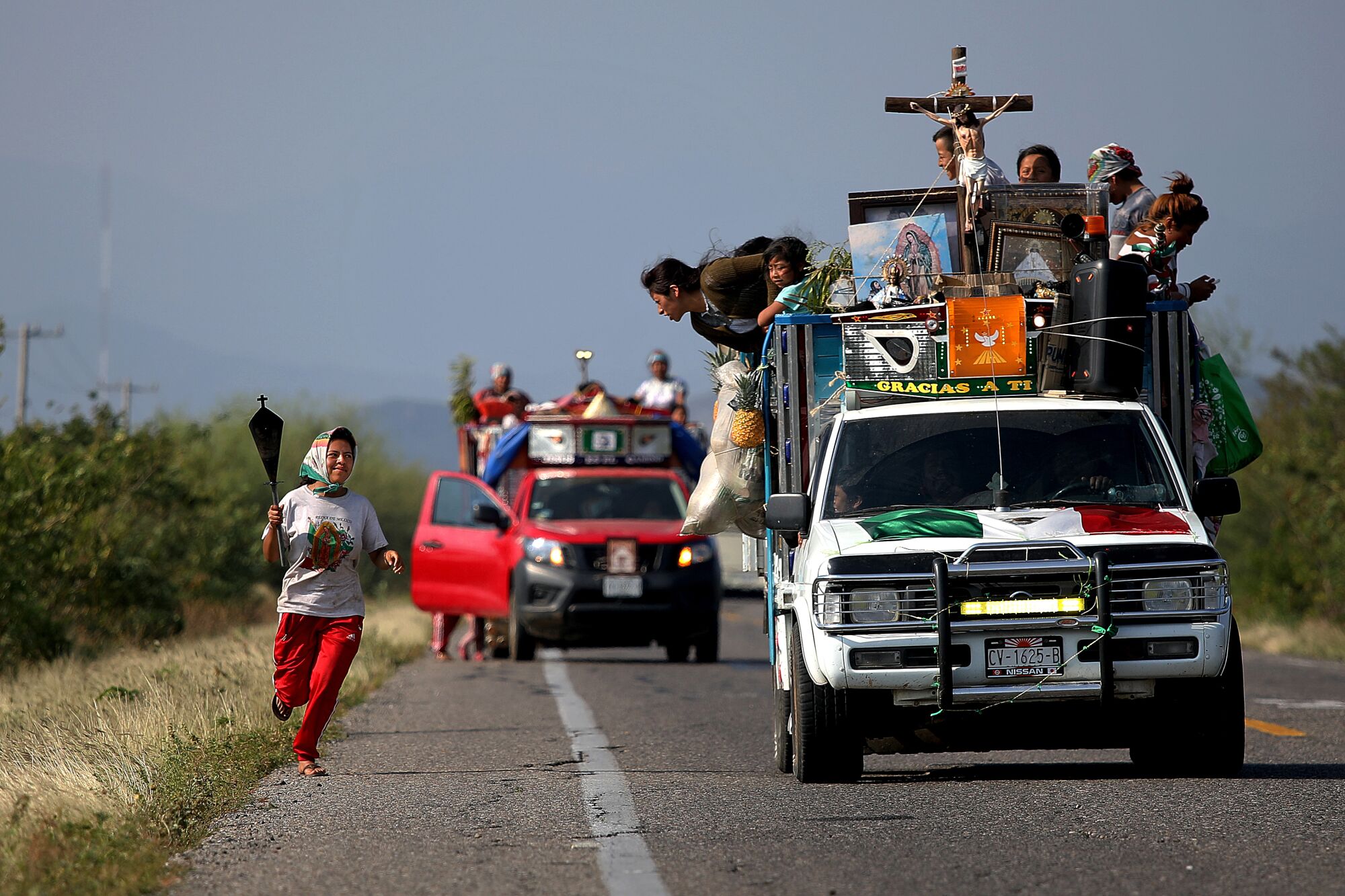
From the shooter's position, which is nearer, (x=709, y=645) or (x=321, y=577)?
(x=321, y=577)

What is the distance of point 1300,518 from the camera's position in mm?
32156

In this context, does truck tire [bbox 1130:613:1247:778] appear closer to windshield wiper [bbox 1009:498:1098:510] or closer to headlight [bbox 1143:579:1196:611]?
headlight [bbox 1143:579:1196:611]

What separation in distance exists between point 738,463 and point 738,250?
4.47 ft

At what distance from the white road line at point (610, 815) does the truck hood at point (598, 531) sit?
20.8ft

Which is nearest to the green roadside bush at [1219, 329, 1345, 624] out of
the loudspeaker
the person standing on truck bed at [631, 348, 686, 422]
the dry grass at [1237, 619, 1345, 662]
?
the dry grass at [1237, 619, 1345, 662]

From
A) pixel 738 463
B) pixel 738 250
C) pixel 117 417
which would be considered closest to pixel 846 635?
pixel 738 463

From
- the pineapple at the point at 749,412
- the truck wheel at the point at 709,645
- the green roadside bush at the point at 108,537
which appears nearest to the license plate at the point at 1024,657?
the pineapple at the point at 749,412

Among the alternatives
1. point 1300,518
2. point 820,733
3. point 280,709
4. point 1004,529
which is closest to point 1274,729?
point 1004,529

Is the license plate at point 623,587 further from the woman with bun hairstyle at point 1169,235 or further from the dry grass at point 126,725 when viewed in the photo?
the woman with bun hairstyle at point 1169,235

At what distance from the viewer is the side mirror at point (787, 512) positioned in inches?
380

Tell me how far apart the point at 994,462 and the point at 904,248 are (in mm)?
1476

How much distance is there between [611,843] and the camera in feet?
24.9

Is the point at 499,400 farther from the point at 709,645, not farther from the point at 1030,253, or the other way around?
the point at 1030,253

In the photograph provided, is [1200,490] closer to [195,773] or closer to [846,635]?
[846,635]
